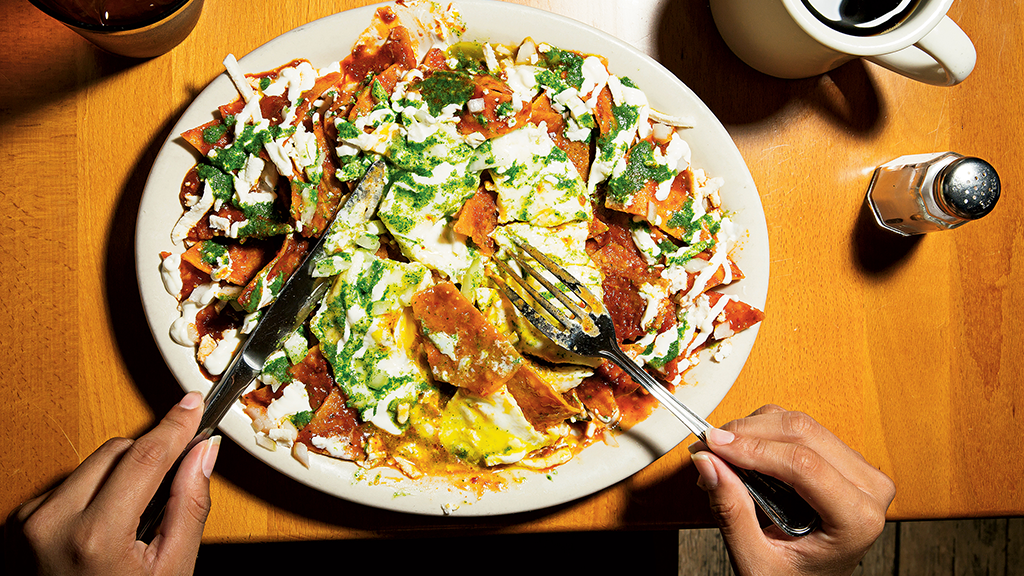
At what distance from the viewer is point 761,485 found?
1.35 metres

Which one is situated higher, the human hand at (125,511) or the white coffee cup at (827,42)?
the white coffee cup at (827,42)

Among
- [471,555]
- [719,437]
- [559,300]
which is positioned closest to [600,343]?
[559,300]

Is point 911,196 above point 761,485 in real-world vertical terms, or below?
above

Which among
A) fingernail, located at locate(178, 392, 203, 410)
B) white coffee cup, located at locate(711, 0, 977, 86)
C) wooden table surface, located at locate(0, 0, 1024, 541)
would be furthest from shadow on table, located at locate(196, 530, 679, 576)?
white coffee cup, located at locate(711, 0, 977, 86)

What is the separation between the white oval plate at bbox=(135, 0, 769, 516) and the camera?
1.35 meters

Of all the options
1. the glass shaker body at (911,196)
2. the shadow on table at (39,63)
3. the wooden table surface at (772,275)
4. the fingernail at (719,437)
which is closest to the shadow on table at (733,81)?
the wooden table surface at (772,275)

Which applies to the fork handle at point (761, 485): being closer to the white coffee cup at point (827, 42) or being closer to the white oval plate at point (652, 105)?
the white oval plate at point (652, 105)

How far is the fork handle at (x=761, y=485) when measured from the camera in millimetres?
1328

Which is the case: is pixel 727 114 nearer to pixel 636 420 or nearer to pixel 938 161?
pixel 938 161

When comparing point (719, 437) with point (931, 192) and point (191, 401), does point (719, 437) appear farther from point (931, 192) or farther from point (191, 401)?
point (191, 401)

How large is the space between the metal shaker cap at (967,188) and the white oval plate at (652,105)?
44cm

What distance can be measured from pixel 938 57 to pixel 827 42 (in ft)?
0.92

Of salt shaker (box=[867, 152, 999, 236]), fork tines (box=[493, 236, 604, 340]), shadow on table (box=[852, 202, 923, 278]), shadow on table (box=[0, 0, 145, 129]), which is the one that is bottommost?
shadow on table (box=[852, 202, 923, 278])

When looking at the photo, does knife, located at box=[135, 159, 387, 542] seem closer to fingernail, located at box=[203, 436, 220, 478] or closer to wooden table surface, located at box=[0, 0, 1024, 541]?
fingernail, located at box=[203, 436, 220, 478]
